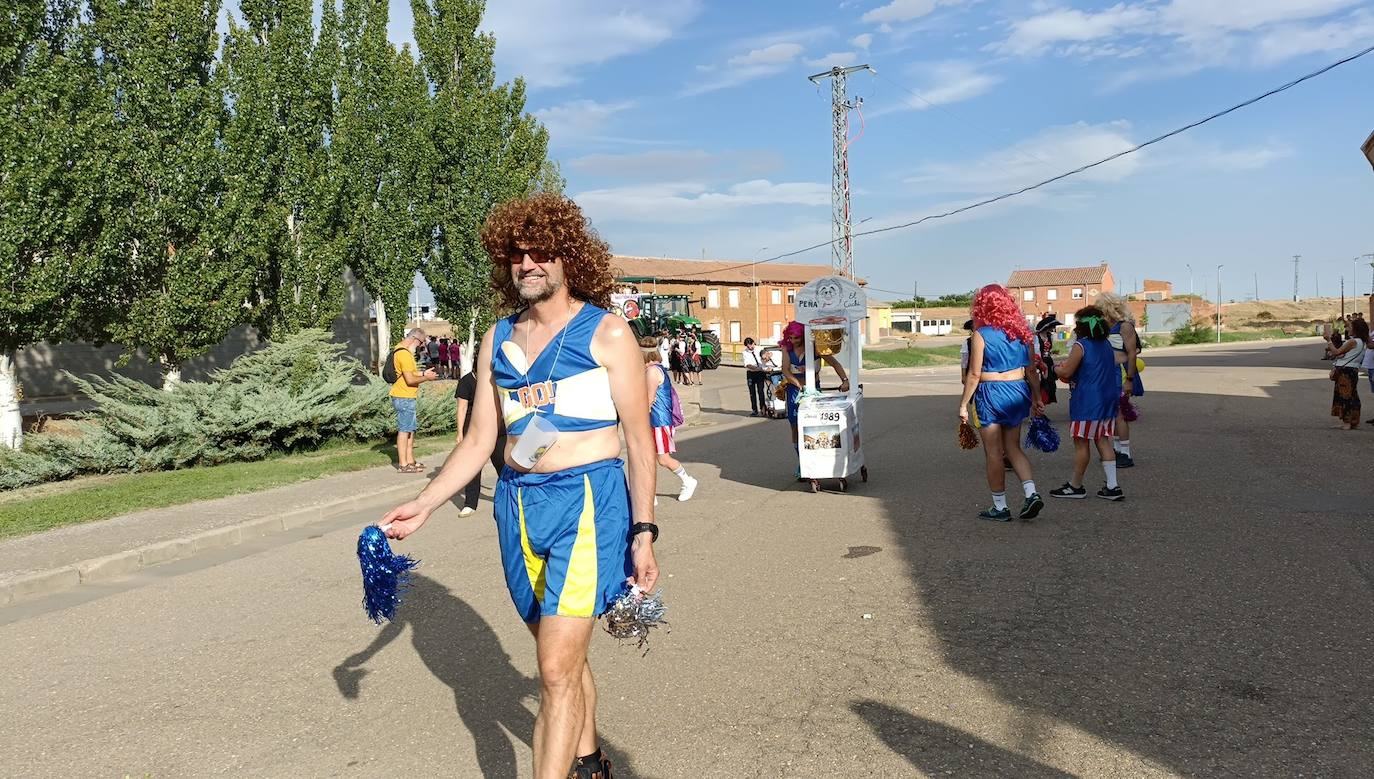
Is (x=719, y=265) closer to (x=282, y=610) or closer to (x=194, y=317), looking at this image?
(x=194, y=317)

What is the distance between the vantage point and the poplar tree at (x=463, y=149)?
107 feet

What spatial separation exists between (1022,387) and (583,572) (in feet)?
18.6

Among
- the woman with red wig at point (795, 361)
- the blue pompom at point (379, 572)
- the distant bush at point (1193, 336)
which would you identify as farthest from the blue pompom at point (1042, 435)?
the distant bush at point (1193, 336)

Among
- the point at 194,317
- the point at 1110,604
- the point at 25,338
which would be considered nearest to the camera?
the point at 1110,604

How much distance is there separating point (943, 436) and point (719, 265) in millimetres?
72526

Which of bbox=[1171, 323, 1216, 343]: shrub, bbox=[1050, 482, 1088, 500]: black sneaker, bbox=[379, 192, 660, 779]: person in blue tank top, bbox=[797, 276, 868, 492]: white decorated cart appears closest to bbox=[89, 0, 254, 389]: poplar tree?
bbox=[797, 276, 868, 492]: white decorated cart

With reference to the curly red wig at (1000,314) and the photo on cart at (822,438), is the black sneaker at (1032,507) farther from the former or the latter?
the photo on cart at (822,438)

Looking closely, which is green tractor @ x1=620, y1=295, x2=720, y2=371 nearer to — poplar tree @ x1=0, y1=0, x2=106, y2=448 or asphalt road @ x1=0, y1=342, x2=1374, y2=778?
poplar tree @ x1=0, y1=0, x2=106, y2=448

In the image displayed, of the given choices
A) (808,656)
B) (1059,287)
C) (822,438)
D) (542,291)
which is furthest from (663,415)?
(1059,287)

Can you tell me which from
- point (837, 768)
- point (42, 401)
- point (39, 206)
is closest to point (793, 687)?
point (837, 768)

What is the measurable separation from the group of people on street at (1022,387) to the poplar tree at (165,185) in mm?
16943

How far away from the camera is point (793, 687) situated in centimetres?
451

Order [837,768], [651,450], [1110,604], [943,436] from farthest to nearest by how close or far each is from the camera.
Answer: [943,436]
[1110,604]
[837,768]
[651,450]

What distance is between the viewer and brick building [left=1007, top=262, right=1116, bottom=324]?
375 feet
